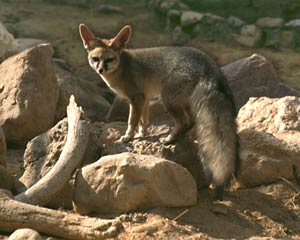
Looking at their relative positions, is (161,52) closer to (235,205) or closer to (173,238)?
(235,205)

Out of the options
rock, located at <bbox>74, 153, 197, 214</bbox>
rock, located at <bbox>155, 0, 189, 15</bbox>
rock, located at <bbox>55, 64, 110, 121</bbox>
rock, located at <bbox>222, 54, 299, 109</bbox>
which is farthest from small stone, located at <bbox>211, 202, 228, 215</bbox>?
rock, located at <bbox>155, 0, 189, 15</bbox>

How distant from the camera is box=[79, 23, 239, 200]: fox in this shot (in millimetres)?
5406

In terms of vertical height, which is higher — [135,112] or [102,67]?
[102,67]

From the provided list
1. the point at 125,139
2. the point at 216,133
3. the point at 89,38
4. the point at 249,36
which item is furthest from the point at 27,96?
the point at 249,36

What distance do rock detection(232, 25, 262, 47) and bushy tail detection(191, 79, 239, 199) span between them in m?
6.74

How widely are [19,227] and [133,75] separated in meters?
2.05

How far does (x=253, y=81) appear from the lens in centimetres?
806

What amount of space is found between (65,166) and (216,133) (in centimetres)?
114

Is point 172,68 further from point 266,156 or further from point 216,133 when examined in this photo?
point 266,156

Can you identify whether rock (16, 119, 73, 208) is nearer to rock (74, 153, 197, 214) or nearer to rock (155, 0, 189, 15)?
rock (74, 153, 197, 214)

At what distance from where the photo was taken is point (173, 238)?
4.74m

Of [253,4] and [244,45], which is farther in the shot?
[253,4]

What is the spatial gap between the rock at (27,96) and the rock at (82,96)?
1.45 ft

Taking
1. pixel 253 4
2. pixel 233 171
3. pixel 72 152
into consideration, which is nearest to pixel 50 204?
pixel 72 152
